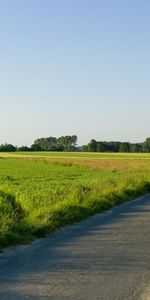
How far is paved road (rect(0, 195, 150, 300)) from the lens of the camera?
240 inches

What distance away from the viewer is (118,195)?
64.5 feet

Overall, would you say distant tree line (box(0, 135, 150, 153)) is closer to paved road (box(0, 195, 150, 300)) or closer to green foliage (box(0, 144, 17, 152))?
green foliage (box(0, 144, 17, 152))

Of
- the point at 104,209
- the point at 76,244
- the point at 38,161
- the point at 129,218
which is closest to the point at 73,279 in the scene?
the point at 76,244

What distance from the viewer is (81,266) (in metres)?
7.52

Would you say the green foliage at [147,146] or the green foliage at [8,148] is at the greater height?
the green foliage at [147,146]

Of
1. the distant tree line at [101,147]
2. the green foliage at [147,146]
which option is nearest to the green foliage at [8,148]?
the distant tree line at [101,147]

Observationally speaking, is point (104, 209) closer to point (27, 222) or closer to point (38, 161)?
point (27, 222)

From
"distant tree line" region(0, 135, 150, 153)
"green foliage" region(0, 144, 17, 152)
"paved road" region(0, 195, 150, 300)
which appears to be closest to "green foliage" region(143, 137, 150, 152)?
"distant tree line" region(0, 135, 150, 153)

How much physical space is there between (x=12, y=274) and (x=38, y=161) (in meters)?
79.2

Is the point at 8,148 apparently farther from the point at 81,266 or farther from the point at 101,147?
the point at 81,266

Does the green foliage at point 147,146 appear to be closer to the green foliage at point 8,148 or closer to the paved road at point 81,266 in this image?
the green foliage at point 8,148

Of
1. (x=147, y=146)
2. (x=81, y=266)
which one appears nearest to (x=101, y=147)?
(x=147, y=146)

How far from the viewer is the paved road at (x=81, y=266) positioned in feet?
20.0

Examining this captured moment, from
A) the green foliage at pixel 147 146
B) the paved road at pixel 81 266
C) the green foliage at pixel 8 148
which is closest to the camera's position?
the paved road at pixel 81 266
